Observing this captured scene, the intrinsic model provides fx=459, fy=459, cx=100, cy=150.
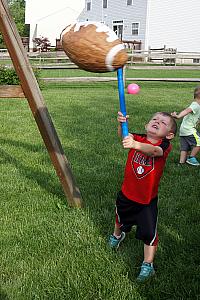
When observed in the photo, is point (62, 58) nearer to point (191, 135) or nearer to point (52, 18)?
point (191, 135)

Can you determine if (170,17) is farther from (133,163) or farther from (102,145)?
(133,163)

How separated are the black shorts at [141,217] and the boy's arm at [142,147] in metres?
0.40

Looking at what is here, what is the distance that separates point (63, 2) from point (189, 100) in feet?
141

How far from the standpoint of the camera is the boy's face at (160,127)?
10.3 ft

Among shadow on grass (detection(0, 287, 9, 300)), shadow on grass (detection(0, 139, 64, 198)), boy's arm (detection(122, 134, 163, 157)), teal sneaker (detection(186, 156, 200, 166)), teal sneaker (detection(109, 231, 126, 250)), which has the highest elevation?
boy's arm (detection(122, 134, 163, 157))

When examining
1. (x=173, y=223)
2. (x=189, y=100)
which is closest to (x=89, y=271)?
(x=173, y=223)

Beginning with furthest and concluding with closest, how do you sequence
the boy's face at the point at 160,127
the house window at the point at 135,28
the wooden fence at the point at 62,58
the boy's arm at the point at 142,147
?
the house window at the point at 135,28, the wooden fence at the point at 62,58, the boy's face at the point at 160,127, the boy's arm at the point at 142,147

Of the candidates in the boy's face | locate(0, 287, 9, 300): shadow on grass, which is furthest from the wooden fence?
locate(0, 287, 9, 300): shadow on grass

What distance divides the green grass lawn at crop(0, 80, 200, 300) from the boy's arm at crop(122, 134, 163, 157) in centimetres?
84

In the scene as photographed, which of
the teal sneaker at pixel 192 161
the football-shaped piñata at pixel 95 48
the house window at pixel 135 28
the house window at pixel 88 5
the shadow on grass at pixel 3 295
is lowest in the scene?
the teal sneaker at pixel 192 161

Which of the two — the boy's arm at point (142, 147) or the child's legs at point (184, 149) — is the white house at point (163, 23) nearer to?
the child's legs at point (184, 149)

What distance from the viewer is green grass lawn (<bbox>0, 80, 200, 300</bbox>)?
297cm

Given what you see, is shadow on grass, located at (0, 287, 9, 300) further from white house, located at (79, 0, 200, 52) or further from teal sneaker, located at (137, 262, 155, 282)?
white house, located at (79, 0, 200, 52)

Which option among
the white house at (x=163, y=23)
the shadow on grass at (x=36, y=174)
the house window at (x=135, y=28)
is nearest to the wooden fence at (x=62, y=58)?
the white house at (x=163, y=23)
